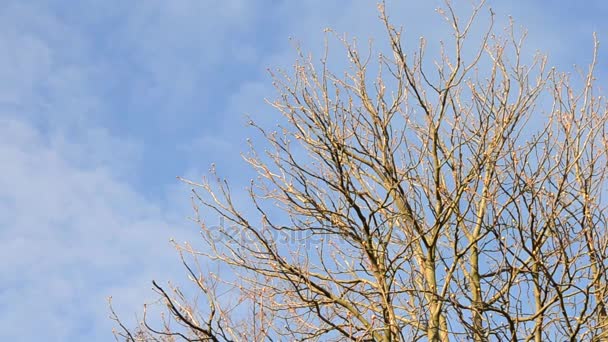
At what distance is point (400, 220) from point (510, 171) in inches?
44.1

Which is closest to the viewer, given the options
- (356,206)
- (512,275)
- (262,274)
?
(512,275)

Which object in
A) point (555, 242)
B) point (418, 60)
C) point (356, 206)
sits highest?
A: point (418, 60)

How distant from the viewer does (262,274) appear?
6676 mm

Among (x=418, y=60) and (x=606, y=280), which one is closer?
(x=606, y=280)

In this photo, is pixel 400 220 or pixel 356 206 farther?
pixel 400 220

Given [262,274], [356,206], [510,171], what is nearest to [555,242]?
[510,171]

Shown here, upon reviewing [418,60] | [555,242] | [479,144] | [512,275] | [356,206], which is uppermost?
[418,60]

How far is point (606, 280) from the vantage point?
605 centimetres

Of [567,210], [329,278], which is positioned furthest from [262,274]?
[567,210]

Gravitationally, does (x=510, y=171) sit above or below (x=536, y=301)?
above

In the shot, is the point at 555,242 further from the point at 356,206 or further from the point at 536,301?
the point at 356,206

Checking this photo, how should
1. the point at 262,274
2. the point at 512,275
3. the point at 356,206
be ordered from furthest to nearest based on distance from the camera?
the point at 262,274, the point at 356,206, the point at 512,275

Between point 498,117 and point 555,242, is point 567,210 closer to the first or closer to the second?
point 555,242

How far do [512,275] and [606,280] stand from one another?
907 millimetres
